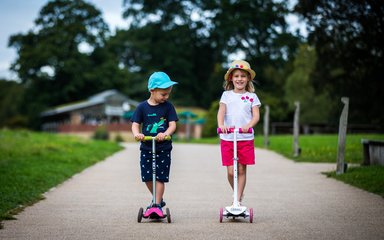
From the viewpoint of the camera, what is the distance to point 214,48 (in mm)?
76562

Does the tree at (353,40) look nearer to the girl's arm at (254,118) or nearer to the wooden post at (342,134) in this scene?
the wooden post at (342,134)

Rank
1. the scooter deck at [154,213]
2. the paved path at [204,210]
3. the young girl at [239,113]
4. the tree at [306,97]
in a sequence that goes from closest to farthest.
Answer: the paved path at [204,210]
the scooter deck at [154,213]
the young girl at [239,113]
the tree at [306,97]

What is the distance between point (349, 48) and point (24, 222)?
23.5 meters

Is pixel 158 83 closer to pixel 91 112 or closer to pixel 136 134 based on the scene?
pixel 136 134

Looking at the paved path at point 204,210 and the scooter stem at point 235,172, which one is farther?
the scooter stem at point 235,172

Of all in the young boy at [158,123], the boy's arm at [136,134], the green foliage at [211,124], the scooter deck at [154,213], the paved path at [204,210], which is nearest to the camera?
the paved path at [204,210]

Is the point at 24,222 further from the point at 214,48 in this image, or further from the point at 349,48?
the point at 214,48

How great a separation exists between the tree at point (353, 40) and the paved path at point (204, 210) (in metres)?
14.5

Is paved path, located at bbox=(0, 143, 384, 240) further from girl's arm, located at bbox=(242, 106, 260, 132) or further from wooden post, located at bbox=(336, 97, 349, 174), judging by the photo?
girl's arm, located at bbox=(242, 106, 260, 132)

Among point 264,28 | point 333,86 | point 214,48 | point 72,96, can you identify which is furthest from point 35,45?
point 333,86

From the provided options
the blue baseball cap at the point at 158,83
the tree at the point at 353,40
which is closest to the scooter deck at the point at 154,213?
the blue baseball cap at the point at 158,83

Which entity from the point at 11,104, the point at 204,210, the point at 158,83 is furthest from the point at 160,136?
the point at 11,104

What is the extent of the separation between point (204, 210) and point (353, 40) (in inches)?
847

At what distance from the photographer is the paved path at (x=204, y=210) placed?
7.06m
